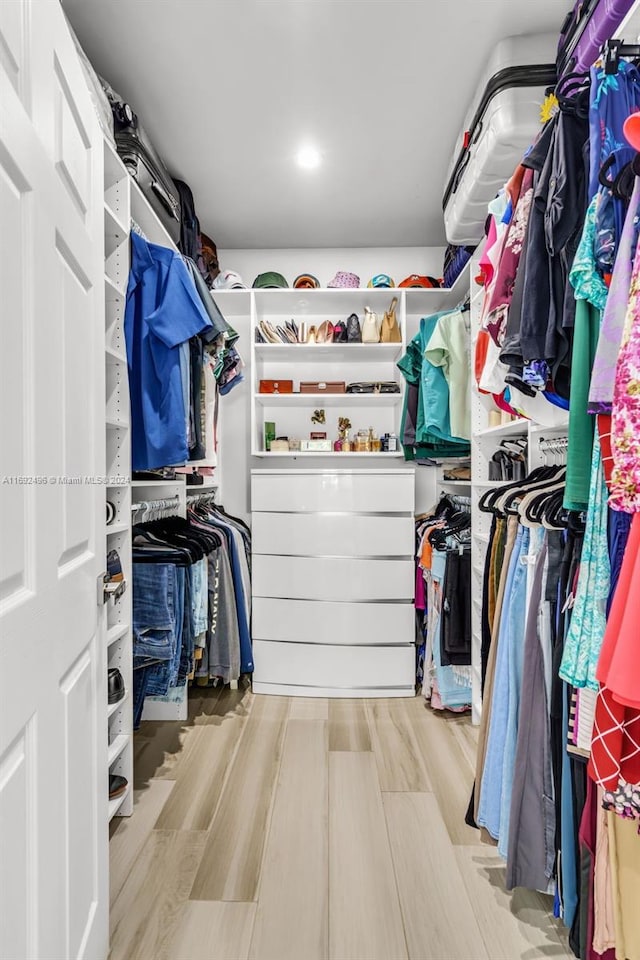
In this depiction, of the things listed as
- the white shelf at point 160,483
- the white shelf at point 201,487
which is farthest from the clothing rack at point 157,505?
the white shelf at point 201,487

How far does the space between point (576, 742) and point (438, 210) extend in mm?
2675

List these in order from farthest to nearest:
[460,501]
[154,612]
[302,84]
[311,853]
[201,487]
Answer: [201,487] → [460,501] → [154,612] → [302,84] → [311,853]

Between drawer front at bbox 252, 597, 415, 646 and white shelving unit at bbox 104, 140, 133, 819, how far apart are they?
3.77 feet

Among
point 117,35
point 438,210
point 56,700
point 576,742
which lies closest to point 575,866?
point 576,742

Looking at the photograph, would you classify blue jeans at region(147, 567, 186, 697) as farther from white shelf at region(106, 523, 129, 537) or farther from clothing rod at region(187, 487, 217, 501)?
clothing rod at region(187, 487, 217, 501)

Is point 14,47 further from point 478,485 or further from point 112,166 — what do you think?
point 478,485

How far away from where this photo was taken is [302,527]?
115 inches

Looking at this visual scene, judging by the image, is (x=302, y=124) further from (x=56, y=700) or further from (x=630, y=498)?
(x=56, y=700)

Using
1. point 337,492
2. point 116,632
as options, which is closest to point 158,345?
point 116,632

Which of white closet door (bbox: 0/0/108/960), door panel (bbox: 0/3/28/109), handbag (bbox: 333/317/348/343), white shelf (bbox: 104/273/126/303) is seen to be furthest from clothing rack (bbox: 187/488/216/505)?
door panel (bbox: 0/3/28/109)

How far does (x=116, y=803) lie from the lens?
1770mm

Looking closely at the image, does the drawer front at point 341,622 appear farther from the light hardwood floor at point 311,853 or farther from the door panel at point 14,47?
the door panel at point 14,47

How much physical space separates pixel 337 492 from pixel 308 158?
158 centimetres

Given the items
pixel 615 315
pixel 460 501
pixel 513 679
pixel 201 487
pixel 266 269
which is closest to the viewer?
pixel 615 315
